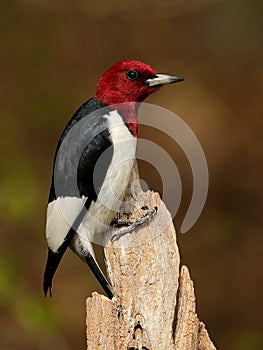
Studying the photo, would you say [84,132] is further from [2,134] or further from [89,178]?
[2,134]

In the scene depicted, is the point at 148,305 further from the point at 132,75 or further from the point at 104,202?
the point at 132,75

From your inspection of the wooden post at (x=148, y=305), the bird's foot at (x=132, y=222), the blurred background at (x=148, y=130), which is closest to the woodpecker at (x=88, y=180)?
the bird's foot at (x=132, y=222)

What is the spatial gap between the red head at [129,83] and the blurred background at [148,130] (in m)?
1.19

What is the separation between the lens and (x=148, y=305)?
10.8 ft

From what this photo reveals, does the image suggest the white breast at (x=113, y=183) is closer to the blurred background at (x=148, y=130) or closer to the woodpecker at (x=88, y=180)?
the woodpecker at (x=88, y=180)

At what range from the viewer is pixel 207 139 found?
7723 millimetres

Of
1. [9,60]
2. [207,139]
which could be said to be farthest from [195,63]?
[9,60]

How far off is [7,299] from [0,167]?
0.94 metres

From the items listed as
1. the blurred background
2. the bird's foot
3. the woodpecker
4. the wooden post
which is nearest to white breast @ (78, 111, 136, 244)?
the woodpecker

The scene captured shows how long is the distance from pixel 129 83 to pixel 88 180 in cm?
46

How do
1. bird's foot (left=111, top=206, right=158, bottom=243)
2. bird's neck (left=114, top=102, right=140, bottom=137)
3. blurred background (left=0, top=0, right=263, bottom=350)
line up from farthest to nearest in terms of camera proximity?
blurred background (left=0, top=0, right=263, bottom=350) → bird's neck (left=114, top=102, right=140, bottom=137) → bird's foot (left=111, top=206, right=158, bottom=243)

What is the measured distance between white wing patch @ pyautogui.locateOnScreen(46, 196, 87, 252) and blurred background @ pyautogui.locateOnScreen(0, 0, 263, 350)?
1.19 m

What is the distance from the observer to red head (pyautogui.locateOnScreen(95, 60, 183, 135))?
388 cm

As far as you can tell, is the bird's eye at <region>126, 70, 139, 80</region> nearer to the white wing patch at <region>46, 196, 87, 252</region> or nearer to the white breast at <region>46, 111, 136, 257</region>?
the white breast at <region>46, 111, 136, 257</region>
